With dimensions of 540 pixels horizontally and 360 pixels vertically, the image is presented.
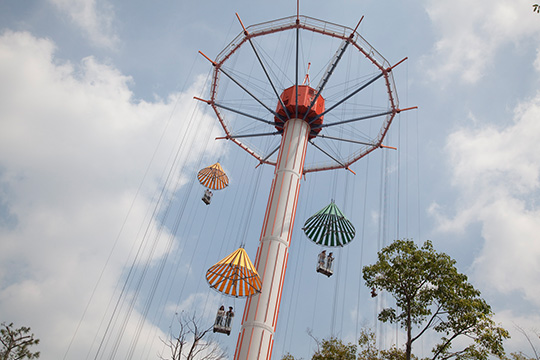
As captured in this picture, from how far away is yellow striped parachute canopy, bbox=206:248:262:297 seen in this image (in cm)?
1797

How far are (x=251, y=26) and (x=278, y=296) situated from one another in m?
13.8

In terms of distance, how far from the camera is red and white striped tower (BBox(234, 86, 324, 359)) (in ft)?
58.9

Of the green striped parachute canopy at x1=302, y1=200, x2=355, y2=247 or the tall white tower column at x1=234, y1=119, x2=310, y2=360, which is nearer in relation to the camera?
the tall white tower column at x1=234, y1=119, x2=310, y2=360

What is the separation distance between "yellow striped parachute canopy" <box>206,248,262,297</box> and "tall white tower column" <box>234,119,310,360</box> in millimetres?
821

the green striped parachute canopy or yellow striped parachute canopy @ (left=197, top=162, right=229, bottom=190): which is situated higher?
yellow striped parachute canopy @ (left=197, top=162, right=229, bottom=190)

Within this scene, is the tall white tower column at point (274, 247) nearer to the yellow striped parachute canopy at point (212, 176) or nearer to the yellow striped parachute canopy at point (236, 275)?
the yellow striped parachute canopy at point (236, 275)

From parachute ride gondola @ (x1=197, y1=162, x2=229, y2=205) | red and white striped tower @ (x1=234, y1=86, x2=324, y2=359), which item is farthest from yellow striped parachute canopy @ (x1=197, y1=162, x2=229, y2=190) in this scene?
red and white striped tower @ (x1=234, y1=86, x2=324, y2=359)

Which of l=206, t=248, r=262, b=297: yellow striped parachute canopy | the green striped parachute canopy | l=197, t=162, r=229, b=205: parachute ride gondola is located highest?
l=197, t=162, r=229, b=205: parachute ride gondola

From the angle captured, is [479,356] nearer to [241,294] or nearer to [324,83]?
[241,294]

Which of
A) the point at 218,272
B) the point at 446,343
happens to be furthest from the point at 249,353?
the point at 446,343

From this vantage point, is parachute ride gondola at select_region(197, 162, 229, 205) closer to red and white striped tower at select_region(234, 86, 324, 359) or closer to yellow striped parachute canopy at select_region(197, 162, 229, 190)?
yellow striped parachute canopy at select_region(197, 162, 229, 190)

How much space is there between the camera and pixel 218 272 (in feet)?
60.4

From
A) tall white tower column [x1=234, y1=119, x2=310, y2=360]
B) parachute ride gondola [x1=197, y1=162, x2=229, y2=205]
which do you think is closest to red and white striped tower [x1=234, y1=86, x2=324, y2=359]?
tall white tower column [x1=234, y1=119, x2=310, y2=360]

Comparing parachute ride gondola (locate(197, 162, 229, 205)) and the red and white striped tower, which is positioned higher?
A: parachute ride gondola (locate(197, 162, 229, 205))
